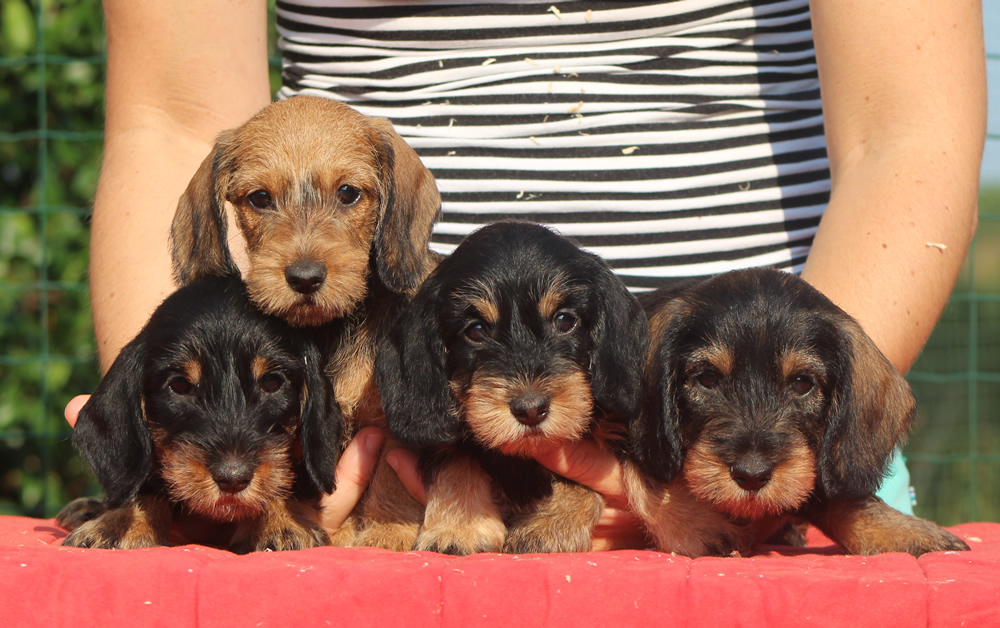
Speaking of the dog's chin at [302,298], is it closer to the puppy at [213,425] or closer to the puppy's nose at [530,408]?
the puppy at [213,425]

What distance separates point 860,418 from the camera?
3105 mm

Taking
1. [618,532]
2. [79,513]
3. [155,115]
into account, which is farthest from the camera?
[155,115]

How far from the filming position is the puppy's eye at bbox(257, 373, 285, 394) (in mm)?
3080

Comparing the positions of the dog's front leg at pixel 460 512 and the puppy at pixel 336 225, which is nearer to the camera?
the dog's front leg at pixel 460 512

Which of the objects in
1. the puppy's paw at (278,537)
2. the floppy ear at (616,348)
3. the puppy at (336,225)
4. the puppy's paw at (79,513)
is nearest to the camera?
the floppy ear at (616,348)

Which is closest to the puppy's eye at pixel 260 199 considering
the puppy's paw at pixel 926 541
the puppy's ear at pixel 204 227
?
the puppy's ear at pixel 204 227

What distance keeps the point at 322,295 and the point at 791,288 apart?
1.52 meters

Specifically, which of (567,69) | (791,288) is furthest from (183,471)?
(567,69)

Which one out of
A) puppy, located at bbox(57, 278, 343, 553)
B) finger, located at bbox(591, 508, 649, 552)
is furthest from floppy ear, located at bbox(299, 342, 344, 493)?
finger, located at bbox(591, 508, 649, 552)

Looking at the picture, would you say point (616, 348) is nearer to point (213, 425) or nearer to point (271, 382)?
point (271, 382)

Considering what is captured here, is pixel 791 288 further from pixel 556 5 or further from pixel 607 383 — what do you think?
pixel 556 5

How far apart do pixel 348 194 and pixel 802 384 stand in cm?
171

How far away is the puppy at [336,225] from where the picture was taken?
3262 millimetres

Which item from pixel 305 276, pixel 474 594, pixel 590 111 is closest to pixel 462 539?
pixel 474 594
